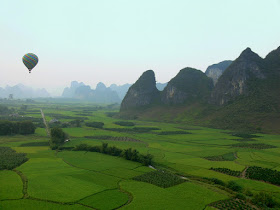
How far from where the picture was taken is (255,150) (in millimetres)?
66750

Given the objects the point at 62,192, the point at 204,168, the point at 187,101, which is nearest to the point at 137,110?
the point at 187,101

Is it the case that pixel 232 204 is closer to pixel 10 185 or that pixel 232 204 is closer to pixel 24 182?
pixel 24 182

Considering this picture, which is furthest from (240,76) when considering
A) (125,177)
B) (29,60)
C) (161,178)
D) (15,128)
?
(15,128)

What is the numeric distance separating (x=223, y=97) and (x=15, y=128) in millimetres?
114105

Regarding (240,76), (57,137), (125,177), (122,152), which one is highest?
(240,76)

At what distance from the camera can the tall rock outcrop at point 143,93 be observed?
598ft

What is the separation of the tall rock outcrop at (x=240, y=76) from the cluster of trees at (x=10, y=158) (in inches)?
4546

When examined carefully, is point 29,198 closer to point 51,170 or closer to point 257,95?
point 51,170

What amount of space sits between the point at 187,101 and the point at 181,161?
111 meters

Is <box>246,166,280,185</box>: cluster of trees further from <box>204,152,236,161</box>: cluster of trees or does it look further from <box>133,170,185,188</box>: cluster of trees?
<box>133,170,185,188</box>: cluster of trees

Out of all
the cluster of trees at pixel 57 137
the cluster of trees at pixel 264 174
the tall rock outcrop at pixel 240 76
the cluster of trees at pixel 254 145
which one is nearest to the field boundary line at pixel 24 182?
the cluster of trees at pixel 57 137

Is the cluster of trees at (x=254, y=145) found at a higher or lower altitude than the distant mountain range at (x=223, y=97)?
lower

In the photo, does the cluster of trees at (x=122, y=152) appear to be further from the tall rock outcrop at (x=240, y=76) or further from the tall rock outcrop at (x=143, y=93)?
the tall rock outcrop at (x=143, y=93)

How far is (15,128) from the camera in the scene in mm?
90188
